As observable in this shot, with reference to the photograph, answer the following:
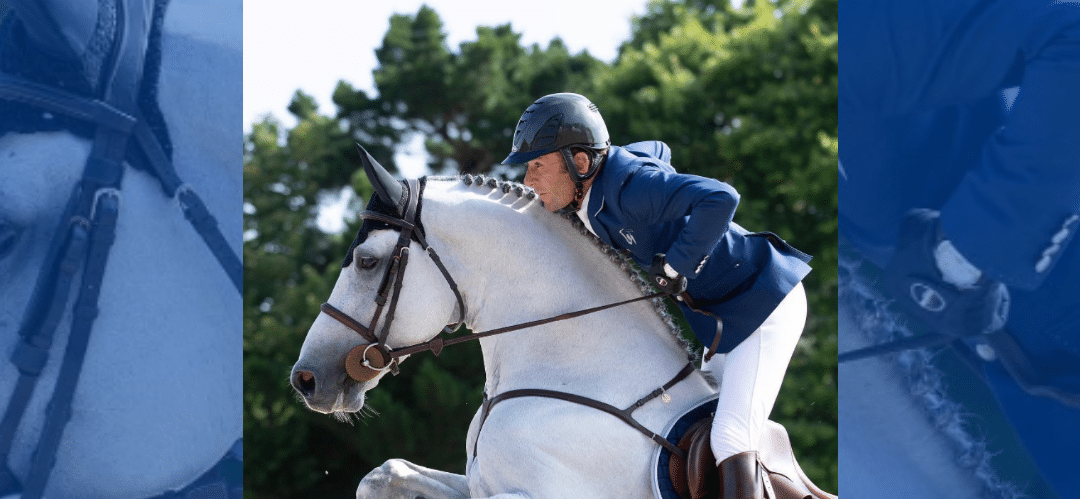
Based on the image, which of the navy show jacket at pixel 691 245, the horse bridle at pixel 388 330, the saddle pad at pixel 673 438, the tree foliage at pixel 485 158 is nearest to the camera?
the navy show jacket at pixel 691 245

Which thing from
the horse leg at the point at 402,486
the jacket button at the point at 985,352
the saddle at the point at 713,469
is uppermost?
the jacket button at the point at 985,352

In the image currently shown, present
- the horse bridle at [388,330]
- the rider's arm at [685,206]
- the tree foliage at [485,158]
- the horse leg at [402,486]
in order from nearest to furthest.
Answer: the rider's arm at [685,206] < the horse bridle at [388,330] < the horse leg at [402,486] < the tree foliage at [485,158]

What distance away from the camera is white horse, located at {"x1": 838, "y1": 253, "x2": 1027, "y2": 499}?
365 cm

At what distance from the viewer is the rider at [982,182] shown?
3518 mm

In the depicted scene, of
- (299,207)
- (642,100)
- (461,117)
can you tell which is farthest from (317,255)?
(642,100)

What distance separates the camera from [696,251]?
3445mm

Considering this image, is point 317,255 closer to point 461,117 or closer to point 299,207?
point 299,207

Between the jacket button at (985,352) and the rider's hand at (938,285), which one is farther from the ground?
the rider's hand at (938,285)

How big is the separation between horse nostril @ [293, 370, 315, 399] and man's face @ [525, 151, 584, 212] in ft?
3.04

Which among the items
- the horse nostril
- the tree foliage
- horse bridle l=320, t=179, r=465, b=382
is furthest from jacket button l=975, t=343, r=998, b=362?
the tree foliage

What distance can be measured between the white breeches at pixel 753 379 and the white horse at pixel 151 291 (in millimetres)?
1459

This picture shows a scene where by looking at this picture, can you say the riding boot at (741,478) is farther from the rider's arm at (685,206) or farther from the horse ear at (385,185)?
the horse ear at (385,185)

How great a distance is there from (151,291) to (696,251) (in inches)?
63.4

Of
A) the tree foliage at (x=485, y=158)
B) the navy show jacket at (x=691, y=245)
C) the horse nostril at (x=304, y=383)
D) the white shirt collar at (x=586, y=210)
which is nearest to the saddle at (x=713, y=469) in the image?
the navy show jacket at (x=691, y=245)
